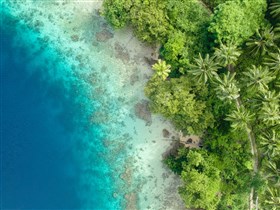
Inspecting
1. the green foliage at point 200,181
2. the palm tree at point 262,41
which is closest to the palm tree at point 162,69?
the palm tree at point 262,41

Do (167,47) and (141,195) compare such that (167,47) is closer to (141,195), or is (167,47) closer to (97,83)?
(97,83)

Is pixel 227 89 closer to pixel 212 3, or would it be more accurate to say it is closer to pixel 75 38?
pixel 212 3

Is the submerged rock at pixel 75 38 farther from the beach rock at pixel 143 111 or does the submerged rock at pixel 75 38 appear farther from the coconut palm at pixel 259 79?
the coconut palm at pixel 259 79

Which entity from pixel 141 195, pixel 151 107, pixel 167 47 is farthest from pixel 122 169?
pixel 167 47

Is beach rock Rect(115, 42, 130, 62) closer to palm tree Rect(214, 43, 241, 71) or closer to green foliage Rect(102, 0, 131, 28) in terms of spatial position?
green foliage Rect(102, 0, 131, 28)

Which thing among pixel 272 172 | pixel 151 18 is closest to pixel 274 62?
pixel 272 172

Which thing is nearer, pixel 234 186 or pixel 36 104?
pixel 234 186
